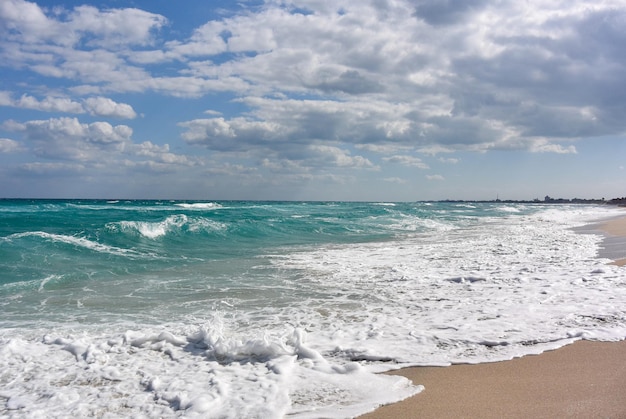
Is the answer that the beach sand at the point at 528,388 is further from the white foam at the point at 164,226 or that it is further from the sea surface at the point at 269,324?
the white foam at the point at 164,226

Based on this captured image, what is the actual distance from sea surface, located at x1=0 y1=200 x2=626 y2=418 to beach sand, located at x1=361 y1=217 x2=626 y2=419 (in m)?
0.20

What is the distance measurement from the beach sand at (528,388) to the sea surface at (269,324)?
203 millimetres

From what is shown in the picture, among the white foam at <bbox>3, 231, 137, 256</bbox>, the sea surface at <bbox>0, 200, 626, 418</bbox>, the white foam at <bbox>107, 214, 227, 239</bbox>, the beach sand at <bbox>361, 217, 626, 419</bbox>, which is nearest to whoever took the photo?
the beach sand at <bbox>361, 217, 626, 419</bbox>

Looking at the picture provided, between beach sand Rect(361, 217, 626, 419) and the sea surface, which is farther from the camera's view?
the sea surface

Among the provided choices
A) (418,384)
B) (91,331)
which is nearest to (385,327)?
(418,384)

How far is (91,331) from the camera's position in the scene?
6.20m

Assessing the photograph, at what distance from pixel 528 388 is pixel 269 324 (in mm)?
3409

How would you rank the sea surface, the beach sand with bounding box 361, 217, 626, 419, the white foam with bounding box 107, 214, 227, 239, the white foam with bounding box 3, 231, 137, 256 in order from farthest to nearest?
the white foam with bounding box 107, 214, 227, 239
the white foam with bounding box 3, 231, 137, 256
the sea surface
the beach sand with bounding box 361, 217, 626, 419

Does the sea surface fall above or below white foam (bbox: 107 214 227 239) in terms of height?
below

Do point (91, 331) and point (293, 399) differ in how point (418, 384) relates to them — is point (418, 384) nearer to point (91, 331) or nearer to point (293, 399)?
point (293, 399)

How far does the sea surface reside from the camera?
412cm

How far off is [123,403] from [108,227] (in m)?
16.9

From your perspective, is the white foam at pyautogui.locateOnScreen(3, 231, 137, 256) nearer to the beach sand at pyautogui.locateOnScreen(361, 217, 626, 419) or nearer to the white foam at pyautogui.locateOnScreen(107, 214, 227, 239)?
the white foam at pyautogui.locateOnScreen(107, 214, 227, 239)

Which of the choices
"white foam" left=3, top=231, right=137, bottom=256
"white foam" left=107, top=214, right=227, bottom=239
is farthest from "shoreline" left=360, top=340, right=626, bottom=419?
"white foam" left=107, top=214, right=227, bottom=239
